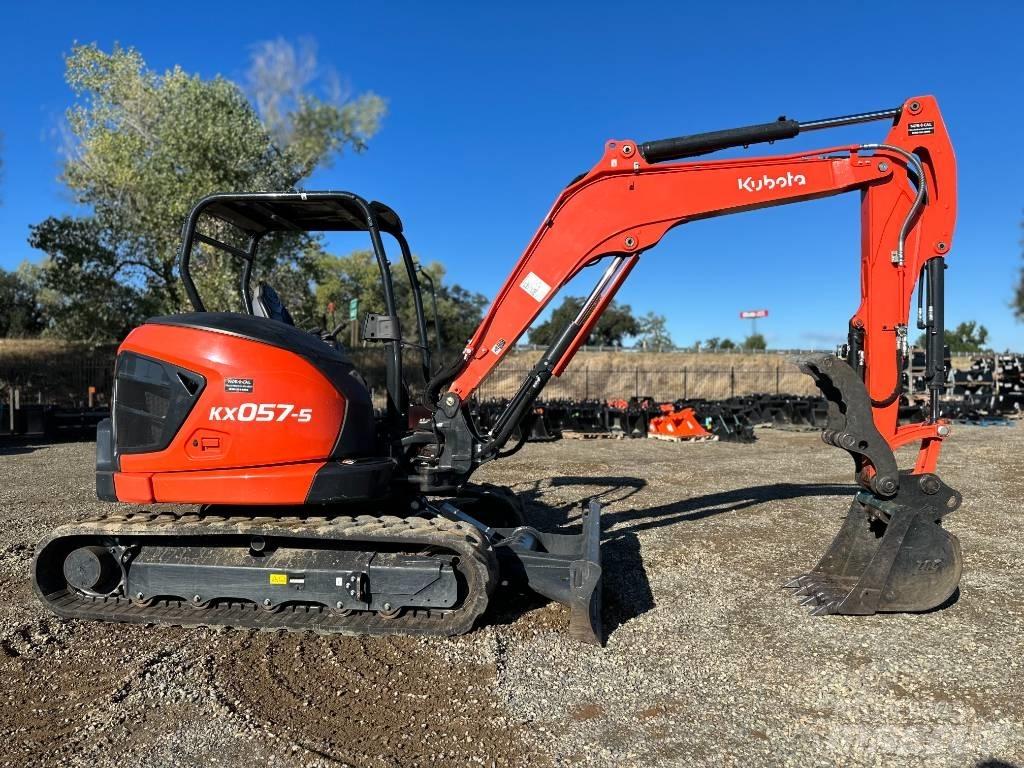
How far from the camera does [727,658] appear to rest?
13.8 feet

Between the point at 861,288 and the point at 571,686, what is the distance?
3542 mm

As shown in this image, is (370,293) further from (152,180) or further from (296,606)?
(296,606)

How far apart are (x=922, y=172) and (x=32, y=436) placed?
60.8 feet

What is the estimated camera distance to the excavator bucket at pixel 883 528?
4.67 metres

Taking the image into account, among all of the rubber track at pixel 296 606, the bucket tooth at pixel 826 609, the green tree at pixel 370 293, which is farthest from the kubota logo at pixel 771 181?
the green tree at pixel 370 293

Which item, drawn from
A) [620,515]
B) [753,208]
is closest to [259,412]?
[753,208]

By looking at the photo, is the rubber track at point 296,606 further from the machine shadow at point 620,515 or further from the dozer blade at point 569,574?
the machine shadow at point 620,515

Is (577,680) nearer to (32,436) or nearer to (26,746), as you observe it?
(26,746)

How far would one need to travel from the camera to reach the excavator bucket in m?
4.67

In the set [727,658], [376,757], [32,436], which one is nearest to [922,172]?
[727,658]

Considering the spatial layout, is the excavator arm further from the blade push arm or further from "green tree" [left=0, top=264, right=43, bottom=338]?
"green tree" [left=0, top=264, right=43, bottom=338]

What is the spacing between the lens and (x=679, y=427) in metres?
16.8

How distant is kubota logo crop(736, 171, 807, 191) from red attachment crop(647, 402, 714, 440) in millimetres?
11920

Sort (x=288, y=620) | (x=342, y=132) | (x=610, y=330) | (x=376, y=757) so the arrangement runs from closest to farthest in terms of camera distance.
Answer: (x=376, y=757) → (x=288, y=620) → (x=342, y=132) → (x=610, y=330)
